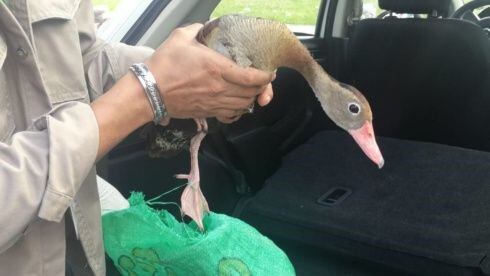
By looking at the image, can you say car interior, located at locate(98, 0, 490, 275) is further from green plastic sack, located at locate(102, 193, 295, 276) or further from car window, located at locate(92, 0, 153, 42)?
green plastic sack, located at locate(102, 193, 295, 276)

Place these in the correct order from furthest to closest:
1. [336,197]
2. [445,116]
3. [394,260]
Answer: [445,116]
[336,197]
[394,260]

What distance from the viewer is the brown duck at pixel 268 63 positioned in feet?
4.07

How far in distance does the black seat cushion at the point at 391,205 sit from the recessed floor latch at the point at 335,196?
1.0 inches

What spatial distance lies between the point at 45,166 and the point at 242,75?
385 mm

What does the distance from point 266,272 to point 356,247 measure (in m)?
0.88

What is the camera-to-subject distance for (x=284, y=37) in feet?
4.27

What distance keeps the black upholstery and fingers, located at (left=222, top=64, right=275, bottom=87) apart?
6.15 feet

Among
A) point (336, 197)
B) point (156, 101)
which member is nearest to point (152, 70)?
point (156, 101)

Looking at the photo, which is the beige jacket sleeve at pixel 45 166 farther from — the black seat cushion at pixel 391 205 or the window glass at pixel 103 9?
the black seat cushion at pixel 391 205

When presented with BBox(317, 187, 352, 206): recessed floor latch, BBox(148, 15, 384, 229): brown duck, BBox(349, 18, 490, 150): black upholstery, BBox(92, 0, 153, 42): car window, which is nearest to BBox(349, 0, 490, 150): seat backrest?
BBox(349, 18, 490, 150): black upholstery

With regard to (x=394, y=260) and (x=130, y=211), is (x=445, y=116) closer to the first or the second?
(x=394, y=260)

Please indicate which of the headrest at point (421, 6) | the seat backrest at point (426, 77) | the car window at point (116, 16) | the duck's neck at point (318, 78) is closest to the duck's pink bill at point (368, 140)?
the duck's neck at point (318, 78)

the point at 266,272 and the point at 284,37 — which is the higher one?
the point at 284,37

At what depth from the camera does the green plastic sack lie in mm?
1267
